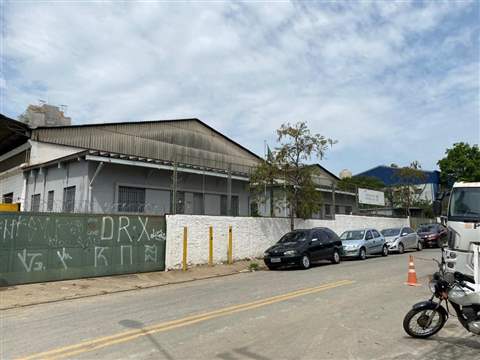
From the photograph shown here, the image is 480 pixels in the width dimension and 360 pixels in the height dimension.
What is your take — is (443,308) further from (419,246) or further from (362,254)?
(419,246)

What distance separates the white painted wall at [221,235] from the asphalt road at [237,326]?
451cm

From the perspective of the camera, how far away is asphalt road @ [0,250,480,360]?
5652 mm

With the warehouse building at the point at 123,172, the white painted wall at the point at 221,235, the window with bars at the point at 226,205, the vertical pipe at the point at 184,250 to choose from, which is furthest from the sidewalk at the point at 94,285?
the window with bars at the point at 226,205

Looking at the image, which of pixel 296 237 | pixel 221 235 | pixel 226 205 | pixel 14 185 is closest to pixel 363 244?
pixel 296 237

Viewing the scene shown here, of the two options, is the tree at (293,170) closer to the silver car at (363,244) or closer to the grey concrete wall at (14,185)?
the silver car at (363,244)

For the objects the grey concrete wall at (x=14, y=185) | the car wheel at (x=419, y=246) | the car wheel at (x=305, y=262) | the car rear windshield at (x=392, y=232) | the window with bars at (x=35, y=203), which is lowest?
the car wheel at (x=305, y=262)

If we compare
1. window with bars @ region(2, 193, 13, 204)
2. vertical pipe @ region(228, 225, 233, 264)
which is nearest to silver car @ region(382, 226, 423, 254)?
vertical pipe @ region(228, 225, 233, 264)

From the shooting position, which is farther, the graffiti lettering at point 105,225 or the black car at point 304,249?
the black car at point 304,249

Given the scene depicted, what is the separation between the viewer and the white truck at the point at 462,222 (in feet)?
27.1

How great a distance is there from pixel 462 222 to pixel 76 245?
10969mm

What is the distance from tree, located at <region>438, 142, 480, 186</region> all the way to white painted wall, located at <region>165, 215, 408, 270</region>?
26751 mm

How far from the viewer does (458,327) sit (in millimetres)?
7074

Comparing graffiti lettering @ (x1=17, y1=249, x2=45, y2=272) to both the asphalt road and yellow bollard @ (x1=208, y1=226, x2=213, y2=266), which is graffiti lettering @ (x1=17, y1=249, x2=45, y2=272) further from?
yellow bollard @ (x1=208, y1=226, x2=213, y2=266)

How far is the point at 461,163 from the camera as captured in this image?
4341 cm
